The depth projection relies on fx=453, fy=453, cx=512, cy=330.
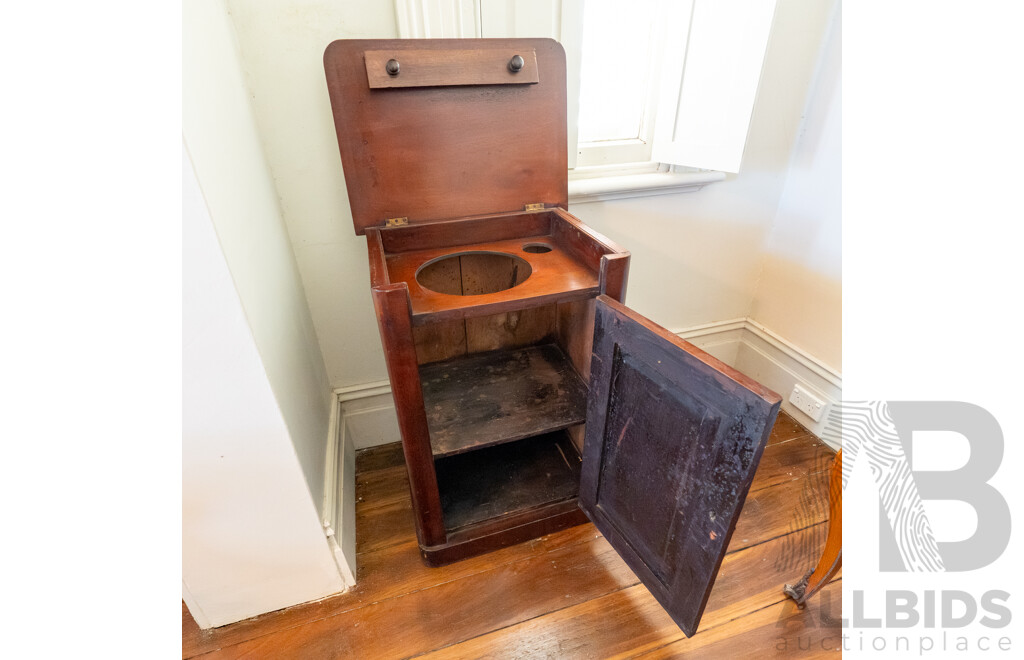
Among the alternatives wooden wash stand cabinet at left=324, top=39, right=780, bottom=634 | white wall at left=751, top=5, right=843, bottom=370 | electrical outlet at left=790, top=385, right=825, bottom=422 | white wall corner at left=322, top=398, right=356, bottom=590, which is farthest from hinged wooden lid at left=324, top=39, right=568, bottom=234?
electrical outlet at left=790, top=385, right=825, bottom=422

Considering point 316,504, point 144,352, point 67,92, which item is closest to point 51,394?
point 144,352

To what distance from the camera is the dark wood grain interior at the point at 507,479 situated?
1.11m

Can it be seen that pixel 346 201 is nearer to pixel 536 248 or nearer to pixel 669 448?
pixel 536 248

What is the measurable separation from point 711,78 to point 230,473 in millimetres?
1335

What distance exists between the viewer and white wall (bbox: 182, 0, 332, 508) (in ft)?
2.04

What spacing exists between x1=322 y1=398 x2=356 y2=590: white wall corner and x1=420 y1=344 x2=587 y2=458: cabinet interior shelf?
273mm

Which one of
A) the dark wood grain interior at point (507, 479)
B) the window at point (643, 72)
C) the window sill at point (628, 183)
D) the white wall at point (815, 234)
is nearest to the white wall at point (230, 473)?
the dark wood grain interior at point (507, 479)

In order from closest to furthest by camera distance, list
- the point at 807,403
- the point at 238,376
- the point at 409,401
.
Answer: the point at 238,376, the point at 409,401, the point at 807,403

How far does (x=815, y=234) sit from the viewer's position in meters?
1.33

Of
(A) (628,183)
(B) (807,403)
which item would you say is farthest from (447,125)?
(B) (807,403)

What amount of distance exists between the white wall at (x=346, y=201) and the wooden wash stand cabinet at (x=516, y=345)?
14 centimetres

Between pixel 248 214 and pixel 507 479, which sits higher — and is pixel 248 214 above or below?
above

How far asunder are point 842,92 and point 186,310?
5.08 ft

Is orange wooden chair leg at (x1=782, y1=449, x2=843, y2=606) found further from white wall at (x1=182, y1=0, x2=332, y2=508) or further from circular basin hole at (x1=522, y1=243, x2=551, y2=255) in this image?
white wall at (x1=182, y1=0, x2=332, y2=508)
